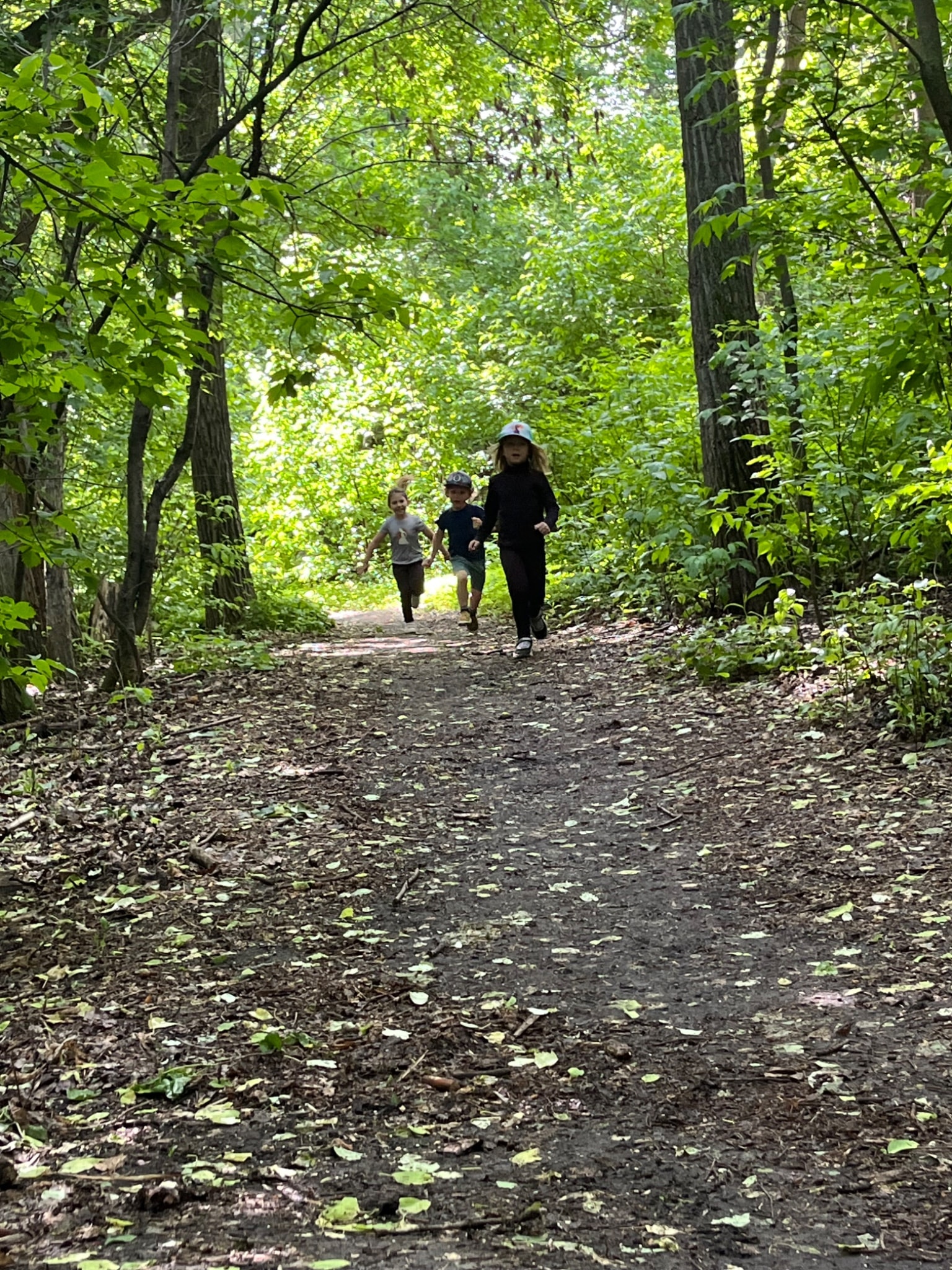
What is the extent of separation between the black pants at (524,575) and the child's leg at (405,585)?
434cm

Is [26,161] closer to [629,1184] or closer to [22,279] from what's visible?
[22,279]

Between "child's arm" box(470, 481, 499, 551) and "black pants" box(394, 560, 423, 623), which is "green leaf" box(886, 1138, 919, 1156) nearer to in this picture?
"child's arm" box(470, 481, 499, 551)

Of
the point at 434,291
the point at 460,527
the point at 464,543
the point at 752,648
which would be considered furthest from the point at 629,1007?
the point at 434,291

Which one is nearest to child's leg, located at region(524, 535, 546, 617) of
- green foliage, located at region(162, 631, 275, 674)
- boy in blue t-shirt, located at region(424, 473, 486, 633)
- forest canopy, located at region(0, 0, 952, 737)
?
forest canopy, located at region(0, 0, 952, 737)

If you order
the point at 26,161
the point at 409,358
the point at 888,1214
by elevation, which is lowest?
the point at 888,1214

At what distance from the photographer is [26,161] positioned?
149 inches

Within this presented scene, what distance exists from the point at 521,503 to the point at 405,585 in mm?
4608

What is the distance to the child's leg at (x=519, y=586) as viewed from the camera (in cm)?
981

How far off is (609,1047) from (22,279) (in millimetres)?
4618

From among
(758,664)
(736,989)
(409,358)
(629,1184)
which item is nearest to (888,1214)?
(629,1184)

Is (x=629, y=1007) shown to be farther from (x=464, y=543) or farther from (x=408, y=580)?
(x=408, y=580)

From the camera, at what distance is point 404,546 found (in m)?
14.1

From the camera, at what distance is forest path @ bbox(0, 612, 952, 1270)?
231cm

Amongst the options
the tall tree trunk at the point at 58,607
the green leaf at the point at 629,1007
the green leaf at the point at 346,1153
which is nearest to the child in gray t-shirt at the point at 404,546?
the tall tree trunk at the point at 58,607
